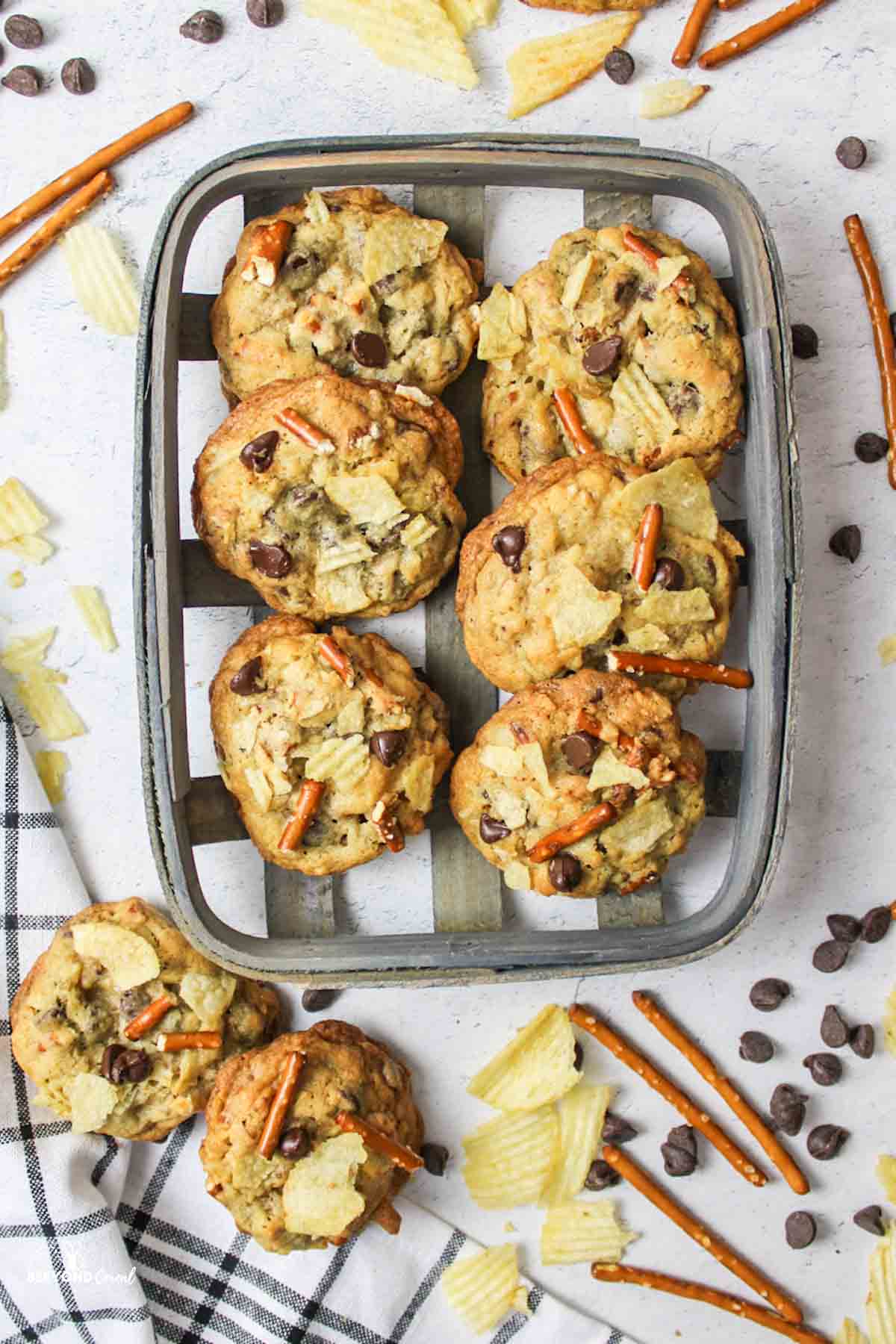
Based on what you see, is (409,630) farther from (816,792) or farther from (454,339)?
(816,792)

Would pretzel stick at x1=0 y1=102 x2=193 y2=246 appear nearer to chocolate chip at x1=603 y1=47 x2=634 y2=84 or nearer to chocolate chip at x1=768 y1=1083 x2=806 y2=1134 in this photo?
chocolate chip at x1=603 y1=47 x2=634 y2=84

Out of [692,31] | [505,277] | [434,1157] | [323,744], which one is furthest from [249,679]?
[692,31]

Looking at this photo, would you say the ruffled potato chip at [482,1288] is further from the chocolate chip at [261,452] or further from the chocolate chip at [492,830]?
the chocolate chip at [261,452]

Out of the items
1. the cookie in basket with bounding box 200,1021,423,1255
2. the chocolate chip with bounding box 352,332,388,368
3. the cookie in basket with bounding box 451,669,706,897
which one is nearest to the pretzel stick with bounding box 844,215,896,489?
the cookie in basket with bounding box 451,669,706,897

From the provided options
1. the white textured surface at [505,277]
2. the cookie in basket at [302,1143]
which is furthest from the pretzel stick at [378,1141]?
the white textured surface at [505,277]

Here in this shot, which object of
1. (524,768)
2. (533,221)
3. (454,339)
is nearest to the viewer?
(524,768)

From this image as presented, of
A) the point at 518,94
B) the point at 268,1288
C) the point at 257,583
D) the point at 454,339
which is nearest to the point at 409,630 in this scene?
the point at 257,583
